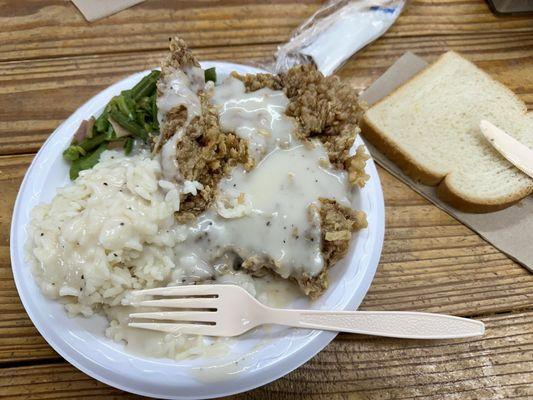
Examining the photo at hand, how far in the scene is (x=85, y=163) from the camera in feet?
5.68

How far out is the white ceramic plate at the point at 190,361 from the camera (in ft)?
4.48

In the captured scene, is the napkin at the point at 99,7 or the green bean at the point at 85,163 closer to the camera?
the green bean at the point at 85,163

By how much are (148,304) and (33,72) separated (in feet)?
5.12

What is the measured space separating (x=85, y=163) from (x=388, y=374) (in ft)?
4.64

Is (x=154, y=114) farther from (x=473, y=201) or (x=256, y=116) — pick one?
(x=473, y=201)

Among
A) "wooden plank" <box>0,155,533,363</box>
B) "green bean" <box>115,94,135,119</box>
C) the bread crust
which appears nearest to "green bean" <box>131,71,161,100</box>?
"green bean" <box>115,94,135,119</box>

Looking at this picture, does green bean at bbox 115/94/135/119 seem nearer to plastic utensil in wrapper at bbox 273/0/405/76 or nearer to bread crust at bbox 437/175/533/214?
plastic utensil in wrapper at bbox 273/0/405/76

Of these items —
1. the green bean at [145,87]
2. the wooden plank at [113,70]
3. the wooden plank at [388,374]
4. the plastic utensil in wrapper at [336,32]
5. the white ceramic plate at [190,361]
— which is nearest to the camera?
the white ceramic plate at [190,361]

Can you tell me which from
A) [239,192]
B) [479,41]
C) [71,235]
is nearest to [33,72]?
[71,235]

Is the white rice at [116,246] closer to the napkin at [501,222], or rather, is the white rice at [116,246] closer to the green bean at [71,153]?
the green bean at [71,153]

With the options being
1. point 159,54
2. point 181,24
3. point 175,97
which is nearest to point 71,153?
point 175,97

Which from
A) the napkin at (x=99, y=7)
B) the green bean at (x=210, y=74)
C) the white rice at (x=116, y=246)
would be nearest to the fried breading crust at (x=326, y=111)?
the green bean at (x=210, y=74)

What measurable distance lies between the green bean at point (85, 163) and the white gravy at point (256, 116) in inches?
20.4

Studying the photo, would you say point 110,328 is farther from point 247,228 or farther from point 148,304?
point 247,228
